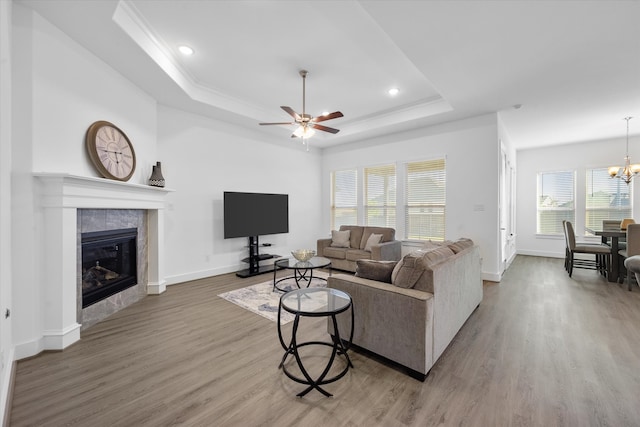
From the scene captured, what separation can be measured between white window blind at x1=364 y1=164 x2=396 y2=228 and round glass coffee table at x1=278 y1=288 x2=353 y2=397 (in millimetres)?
4096

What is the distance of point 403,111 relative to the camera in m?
5.16

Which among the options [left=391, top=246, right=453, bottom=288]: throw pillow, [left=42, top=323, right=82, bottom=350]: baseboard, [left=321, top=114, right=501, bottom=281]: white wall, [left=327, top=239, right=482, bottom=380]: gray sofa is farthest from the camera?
[left=321, top=114, right=501, bottom=281]: white wall

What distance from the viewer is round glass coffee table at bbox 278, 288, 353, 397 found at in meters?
1.85

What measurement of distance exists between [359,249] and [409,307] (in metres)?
3.63

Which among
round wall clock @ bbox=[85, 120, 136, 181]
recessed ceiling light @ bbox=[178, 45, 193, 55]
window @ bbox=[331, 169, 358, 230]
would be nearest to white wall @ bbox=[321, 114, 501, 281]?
window @ bbox=[331, 169, 358, 230]

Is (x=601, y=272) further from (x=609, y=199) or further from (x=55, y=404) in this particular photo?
(x=55, y=404)

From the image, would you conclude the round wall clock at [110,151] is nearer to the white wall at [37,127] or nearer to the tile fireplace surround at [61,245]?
the white wall at [37,127]

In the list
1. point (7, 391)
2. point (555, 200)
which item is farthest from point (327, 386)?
point (555, 200)

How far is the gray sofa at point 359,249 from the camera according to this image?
508cm

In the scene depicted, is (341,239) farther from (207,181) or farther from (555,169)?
(555,169)

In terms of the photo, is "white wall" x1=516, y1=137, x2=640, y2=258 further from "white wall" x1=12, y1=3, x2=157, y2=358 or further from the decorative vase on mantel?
"white wall" x1=12, y1=3, x2=157, y2=358

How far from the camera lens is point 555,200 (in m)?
6.96

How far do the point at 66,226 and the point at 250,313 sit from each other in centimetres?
205

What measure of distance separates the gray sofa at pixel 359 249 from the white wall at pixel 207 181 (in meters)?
1.20
